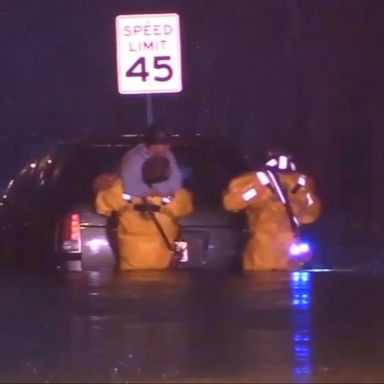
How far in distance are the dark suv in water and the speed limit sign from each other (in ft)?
5.96

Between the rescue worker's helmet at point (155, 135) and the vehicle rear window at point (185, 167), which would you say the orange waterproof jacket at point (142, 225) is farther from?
the vehicle rear window at point (185, 167)

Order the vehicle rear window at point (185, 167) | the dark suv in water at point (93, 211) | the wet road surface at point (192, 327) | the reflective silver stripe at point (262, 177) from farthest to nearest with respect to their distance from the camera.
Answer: the vehicle rear window at point (185, 167) → the dark suv in water at point (93, 211) → the reflective silver stripe at point (262, 177) → the wet road surface at point (192, 327)

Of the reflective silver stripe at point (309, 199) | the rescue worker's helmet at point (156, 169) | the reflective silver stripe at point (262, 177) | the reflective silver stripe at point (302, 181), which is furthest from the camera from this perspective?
the reflective silver stripe at point (309, 199)

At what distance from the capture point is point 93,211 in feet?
43.2

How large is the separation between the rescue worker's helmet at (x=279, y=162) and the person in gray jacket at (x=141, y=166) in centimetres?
72

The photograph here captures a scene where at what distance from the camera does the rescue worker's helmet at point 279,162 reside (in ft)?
43.5

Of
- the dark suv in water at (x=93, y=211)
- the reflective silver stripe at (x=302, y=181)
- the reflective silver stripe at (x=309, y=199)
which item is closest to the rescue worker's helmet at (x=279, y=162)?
the reflective silver stripe at (x=302, y=181)

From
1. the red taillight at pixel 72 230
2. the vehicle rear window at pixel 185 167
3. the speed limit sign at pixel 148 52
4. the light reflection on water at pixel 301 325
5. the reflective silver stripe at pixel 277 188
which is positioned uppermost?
the speed limit sign at pixel 148 52

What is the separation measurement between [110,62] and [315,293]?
23.6m

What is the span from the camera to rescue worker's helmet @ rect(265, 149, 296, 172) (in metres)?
13.3

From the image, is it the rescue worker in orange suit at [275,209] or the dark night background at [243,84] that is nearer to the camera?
the rescue worker in orange suit at [275,209]

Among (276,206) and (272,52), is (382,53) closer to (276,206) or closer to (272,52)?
(272,52)

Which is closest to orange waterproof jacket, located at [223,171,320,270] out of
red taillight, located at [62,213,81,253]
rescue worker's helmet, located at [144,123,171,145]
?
rescue worker's helmet, located at [144,123,171,145]

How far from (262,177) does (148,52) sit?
11.1ft
